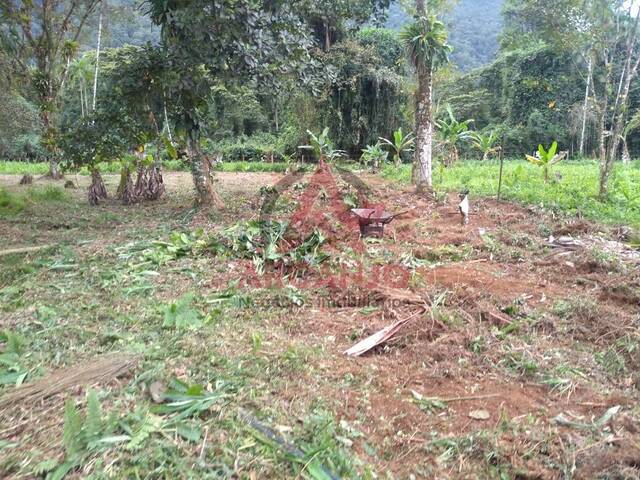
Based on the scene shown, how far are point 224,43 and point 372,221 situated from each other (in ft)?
9.81

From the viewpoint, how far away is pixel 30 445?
1818mm

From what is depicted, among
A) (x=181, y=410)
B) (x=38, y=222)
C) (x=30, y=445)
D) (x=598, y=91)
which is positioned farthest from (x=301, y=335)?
(x=598, y=91)

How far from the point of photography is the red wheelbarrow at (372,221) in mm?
5711

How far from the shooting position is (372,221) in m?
5.74

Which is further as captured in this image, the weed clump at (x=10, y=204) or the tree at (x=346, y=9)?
the tree at (x=346, y=9)

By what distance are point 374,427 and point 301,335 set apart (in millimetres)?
1039

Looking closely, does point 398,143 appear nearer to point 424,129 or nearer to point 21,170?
point 424,129

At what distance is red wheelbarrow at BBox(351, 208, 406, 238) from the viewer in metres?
5.71

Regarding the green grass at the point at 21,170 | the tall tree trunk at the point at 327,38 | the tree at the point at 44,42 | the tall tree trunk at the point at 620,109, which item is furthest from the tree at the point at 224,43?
the green grass at the point at 21,170

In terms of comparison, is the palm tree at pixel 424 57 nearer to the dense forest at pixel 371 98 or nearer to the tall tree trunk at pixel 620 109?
the dense forest at pixel 371 98

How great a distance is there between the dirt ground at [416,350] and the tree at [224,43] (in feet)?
9.12

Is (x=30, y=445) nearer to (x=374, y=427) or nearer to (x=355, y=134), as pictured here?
(x=374, y=427)

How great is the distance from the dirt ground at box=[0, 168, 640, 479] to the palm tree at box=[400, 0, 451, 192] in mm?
3891

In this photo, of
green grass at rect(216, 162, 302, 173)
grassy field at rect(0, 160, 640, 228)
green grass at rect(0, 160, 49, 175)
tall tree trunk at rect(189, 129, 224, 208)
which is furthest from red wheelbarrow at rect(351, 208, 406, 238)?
green grass at rect(0, 160, 49, 175)
